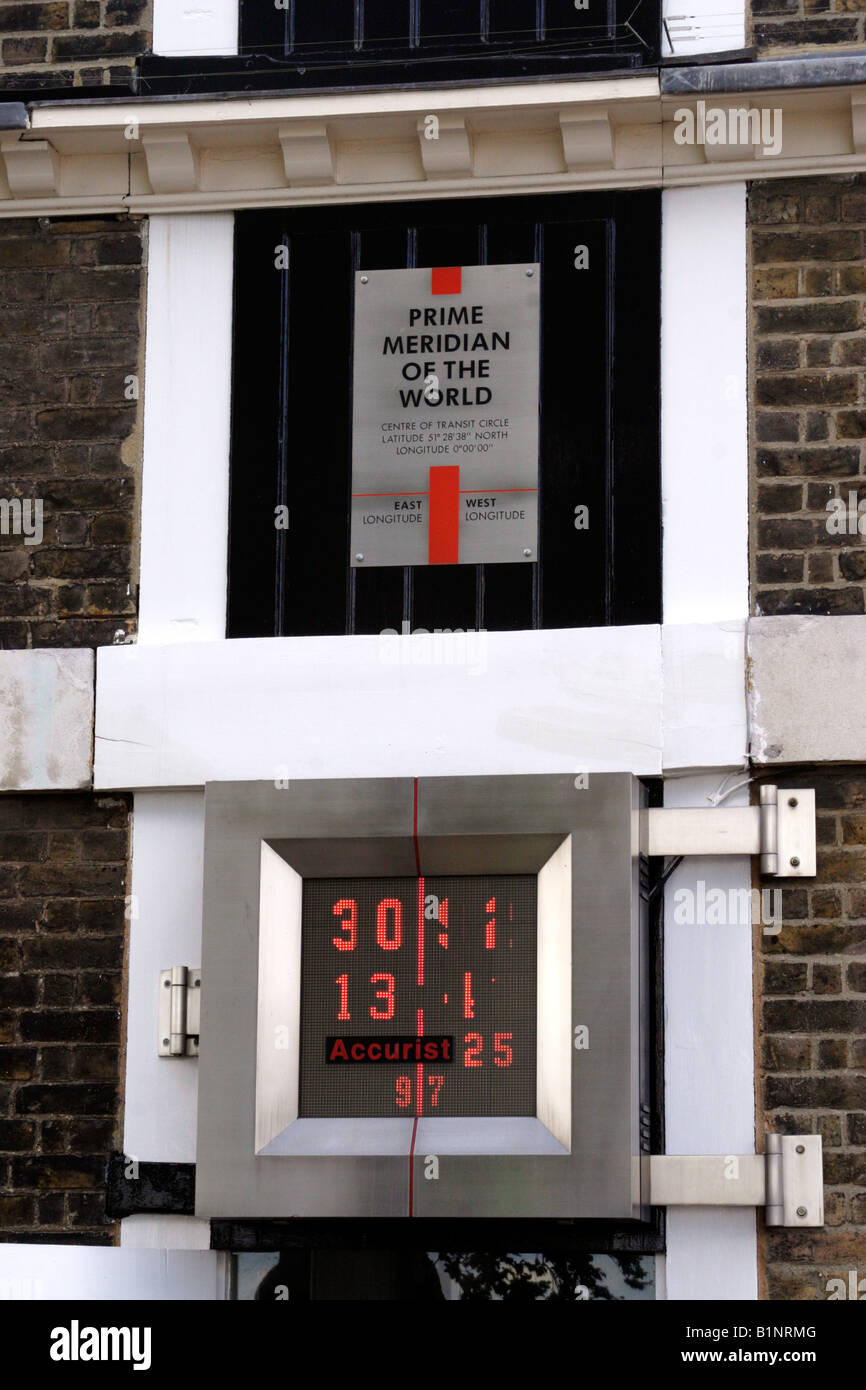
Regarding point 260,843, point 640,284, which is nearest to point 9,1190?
point 260,843

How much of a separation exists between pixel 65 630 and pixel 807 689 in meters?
2.43

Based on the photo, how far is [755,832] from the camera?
634 cm

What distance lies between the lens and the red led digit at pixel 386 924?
622cm

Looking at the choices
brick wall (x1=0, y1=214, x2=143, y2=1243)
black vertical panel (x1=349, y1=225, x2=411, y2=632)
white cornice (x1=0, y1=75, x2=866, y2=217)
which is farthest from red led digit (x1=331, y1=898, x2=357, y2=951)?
white cornice (x1=0, y1=75, x2=866, y2=217)

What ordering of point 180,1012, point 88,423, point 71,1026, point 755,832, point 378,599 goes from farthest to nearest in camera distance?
point 88,423 < point 378,599 < point 71,1026 < point 180,1012 < point 755,832

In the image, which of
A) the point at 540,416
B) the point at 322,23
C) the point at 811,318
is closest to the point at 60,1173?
the point at 540,416

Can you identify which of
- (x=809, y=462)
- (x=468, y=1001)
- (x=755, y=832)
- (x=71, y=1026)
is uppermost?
(x=809, y=462)

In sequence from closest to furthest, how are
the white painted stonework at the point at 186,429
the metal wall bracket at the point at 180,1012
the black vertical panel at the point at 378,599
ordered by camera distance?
the metal wall bracket at the point at 180,1012
the black vertical panel at the point at 378,599
the white painted stonework at the point at 186,429

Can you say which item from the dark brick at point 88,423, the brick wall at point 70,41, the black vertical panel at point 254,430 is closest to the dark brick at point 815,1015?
the black vertical panel at point 254,430

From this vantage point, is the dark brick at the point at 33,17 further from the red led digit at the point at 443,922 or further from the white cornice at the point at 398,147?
the red led digit at the point at 443,922

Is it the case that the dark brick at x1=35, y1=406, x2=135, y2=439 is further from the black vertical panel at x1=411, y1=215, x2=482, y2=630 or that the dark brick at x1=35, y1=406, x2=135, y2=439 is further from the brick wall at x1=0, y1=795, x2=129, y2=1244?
the brick wall at x1=0, y1=795, x2=129, y2=1244

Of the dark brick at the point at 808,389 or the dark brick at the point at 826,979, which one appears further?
the dark brick at the point at 808,389

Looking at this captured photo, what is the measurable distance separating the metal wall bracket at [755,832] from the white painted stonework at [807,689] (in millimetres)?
141

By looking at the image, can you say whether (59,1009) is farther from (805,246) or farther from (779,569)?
(805,246)
